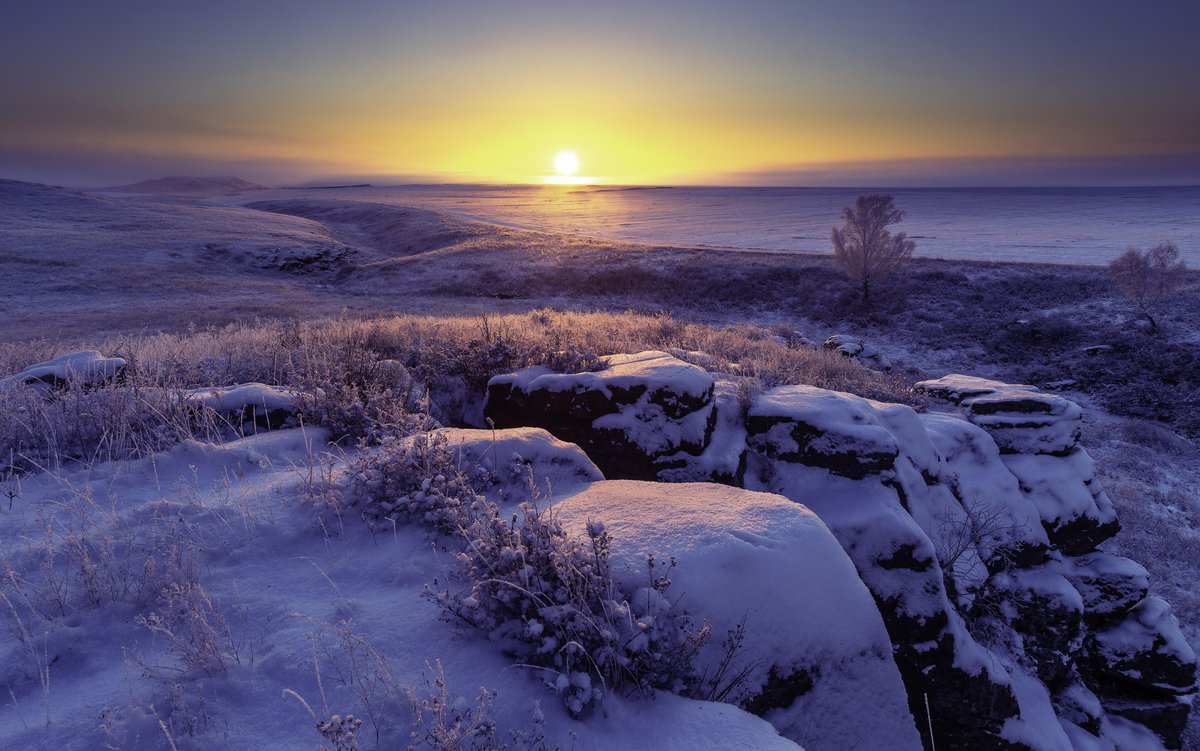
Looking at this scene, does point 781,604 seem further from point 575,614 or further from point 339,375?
point 339,375

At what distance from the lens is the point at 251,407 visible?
6.22 metres

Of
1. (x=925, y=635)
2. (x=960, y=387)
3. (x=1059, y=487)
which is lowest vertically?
(x=925, y=635)

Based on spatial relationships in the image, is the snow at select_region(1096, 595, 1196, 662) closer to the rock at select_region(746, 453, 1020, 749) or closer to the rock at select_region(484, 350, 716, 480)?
the rock at select_region(746, 453, 1020, 749)

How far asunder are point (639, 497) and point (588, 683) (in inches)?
70.1

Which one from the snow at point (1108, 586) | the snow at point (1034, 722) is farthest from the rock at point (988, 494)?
the snow at point (1034, 722)

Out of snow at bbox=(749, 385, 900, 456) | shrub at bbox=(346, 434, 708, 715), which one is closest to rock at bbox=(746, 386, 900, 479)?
snow at bbox=(749, 385, 900, 456)

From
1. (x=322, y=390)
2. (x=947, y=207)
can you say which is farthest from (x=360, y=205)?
(x=947, y=207)

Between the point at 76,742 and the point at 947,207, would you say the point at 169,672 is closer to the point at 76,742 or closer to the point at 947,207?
the point at 76,742

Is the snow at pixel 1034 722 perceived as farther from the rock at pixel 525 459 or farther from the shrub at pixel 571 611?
the rock at pixel 525 459

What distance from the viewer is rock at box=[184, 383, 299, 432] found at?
6050 mm

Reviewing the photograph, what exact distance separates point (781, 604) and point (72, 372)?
7.73 m

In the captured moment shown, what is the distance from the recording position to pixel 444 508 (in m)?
4.15

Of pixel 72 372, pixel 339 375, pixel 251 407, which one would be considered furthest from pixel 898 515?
pixel 72 372

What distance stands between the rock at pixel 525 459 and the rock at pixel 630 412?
3.44ft
